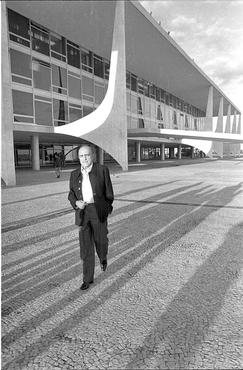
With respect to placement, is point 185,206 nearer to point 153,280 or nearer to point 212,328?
point 153,280

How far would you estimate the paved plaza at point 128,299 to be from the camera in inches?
86.7

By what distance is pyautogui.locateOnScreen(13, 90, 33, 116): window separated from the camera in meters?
20.8

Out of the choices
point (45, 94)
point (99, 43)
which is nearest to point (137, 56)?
point (99, 43)

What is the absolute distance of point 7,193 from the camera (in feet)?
35.1

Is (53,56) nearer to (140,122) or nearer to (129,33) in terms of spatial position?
(129,33)

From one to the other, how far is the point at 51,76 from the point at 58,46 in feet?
8.98

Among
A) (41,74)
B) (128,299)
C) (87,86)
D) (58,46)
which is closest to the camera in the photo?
(128,299)

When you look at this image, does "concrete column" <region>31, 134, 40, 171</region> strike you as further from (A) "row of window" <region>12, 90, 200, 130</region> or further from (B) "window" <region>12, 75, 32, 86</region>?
(B) "window" <region>12, 75, 32, 86</region>

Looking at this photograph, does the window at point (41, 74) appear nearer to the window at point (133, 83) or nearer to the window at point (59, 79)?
the window at point (59, 79)

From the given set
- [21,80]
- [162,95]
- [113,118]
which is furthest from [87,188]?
[162,95]

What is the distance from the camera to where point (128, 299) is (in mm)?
3029

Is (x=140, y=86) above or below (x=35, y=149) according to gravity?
above

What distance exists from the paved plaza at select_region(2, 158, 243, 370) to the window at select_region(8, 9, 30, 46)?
19.0m

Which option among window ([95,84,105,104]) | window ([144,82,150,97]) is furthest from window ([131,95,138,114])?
window ([95,84,105,104])
